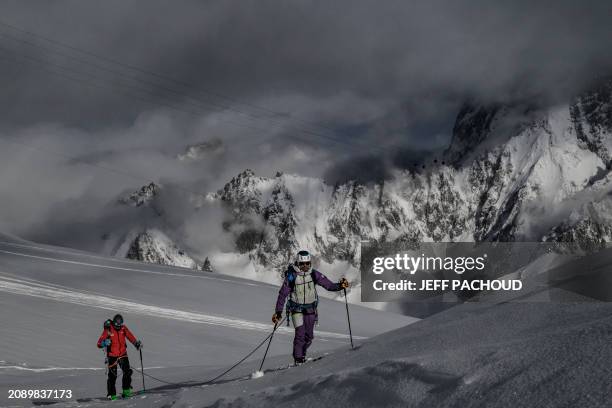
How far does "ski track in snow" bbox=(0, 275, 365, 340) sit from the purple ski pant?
15.9 meters

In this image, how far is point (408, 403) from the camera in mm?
6598

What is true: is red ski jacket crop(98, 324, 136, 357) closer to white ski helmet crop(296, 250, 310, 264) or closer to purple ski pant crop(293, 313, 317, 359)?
purple ski pant crop(293, 313, 317, 359)

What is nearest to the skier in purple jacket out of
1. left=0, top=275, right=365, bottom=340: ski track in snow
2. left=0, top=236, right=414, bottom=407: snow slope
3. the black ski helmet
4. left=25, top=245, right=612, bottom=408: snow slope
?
left=25, top=245, right=612, bottom=408: snow slope

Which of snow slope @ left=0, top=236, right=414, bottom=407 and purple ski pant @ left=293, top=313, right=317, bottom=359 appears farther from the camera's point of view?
snow slope @ left=0, top=236, right=414, bottom=407

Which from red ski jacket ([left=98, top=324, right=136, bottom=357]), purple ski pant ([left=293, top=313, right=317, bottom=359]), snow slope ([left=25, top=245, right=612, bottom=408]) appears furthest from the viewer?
red ski jacket ([left=98, top=324, right=136, bottom=357])

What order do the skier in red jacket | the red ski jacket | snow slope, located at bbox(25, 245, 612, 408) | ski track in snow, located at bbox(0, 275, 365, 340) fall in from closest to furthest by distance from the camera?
1. snow slope, located at bbox(25, 245, 612, 408)
2. the skier in red jacket
3. the red ski jacket
4. ski track in snow, located at bbox(0, 275, 365, 340)

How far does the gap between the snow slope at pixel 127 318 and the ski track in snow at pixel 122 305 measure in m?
0.05

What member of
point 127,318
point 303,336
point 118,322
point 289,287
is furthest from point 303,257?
point 127,318

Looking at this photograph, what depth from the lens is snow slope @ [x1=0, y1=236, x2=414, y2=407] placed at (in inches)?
738

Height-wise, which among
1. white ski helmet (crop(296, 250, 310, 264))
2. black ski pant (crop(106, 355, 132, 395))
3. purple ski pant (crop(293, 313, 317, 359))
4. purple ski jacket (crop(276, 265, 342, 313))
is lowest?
black ski pant (crop(106, 355, 132, 395))

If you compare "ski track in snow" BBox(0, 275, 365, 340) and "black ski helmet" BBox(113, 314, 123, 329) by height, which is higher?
"ski track in snow" BBox(0, 275, 365, 340)

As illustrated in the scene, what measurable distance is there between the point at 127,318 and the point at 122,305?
2.97 metres

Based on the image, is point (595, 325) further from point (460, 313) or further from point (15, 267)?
point (15, 267)

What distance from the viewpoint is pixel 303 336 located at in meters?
13.4
